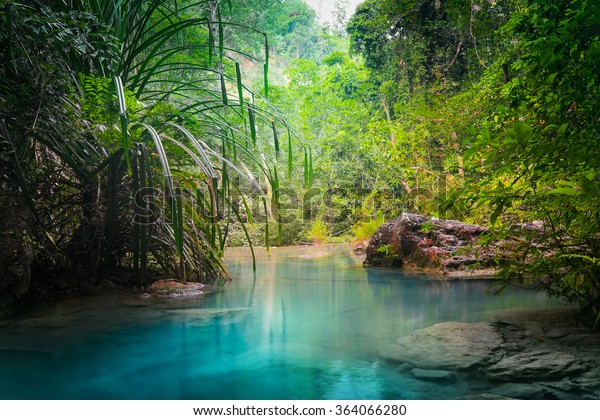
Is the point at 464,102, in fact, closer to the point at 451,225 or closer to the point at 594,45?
the point at 451,225

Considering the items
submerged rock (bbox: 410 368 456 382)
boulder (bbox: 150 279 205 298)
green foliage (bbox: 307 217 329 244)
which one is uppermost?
green foliage (bbox: 307 217 329 244)

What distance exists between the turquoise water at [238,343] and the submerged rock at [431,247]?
0.80 m

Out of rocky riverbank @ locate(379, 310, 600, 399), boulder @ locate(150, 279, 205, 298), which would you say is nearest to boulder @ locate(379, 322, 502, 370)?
rocky riverbank @ locate(379, 310, 600, 399)

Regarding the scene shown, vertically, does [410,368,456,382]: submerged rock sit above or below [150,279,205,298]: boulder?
below

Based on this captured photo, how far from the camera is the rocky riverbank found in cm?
158

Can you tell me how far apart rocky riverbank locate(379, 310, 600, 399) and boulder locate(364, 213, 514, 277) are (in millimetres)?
2350

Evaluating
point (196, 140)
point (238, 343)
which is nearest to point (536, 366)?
point (238, 343)

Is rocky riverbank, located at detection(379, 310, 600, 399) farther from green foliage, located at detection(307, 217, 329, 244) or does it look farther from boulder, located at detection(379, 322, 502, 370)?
green foliage, located at detection(307, 217, 329, 244)

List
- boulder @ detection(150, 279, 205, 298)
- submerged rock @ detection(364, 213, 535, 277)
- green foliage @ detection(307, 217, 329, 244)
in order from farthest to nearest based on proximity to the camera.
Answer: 1. green foliage @ detection(307, 217, 329, 244)
2. submerged rock @ detection(364, 213, 535, 277)
3. boulder @ detection(150, 279, 205, 298)

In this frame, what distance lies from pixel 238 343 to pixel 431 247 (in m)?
3.43

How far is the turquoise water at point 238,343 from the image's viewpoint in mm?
1670

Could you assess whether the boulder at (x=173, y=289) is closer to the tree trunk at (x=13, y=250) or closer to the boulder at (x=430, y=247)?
the tree trunk at (x=13, y=250)

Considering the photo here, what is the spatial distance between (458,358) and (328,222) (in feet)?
36.4

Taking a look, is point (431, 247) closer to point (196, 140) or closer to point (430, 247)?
point (430, 247)
